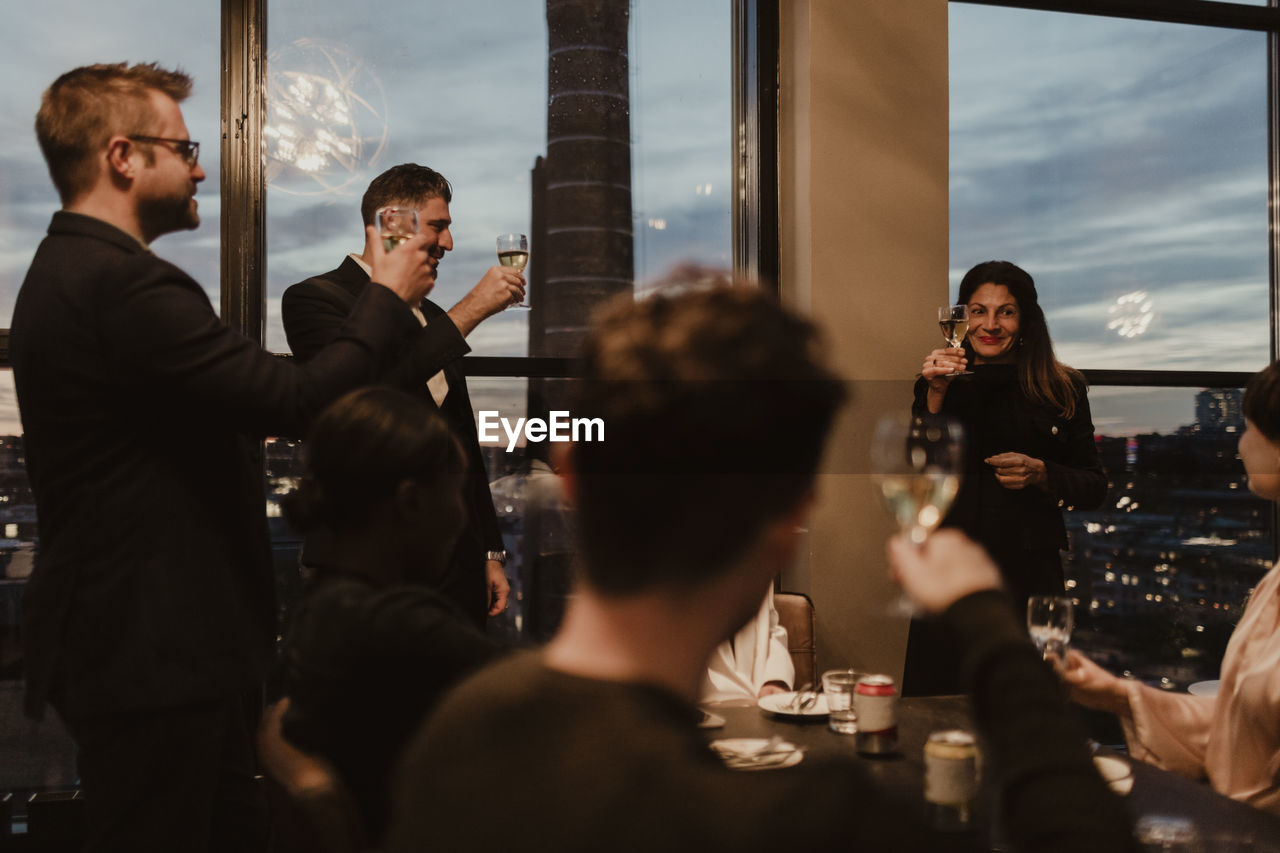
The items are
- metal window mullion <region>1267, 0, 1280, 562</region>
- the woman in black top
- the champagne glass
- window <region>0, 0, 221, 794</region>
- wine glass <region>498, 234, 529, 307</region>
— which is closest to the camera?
the champagne glass

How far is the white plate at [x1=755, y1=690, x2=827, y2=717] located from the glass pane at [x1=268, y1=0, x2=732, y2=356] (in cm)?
154

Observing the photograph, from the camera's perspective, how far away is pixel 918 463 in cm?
109

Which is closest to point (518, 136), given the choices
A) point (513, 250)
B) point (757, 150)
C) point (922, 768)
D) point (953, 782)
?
point (757, 150)

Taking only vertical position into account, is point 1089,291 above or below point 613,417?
above

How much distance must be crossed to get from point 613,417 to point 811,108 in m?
2.64

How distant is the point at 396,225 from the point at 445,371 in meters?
0.42

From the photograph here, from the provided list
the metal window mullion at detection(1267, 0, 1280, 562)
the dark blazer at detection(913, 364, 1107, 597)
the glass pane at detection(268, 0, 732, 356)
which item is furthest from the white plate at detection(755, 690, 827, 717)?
the metal window mullion at detection(1267, 0, 1280, 562)

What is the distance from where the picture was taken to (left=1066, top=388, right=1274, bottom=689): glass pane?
341 centimetres

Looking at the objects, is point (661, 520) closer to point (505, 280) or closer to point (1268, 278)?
point (505, 280)

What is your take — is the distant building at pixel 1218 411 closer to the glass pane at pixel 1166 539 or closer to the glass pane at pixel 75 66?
the glass pane at pixel 1166 539

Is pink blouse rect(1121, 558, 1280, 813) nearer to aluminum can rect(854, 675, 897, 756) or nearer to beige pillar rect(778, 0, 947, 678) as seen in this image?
aluminum can rect(854, 675, 897, 756)

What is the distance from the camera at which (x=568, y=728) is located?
0.55 m

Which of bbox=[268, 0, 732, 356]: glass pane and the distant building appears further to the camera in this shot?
the distant building

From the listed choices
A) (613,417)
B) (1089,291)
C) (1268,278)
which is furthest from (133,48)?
(1268,278)
